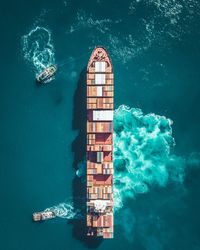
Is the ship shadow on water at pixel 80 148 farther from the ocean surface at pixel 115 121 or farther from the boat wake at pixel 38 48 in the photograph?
the boat wake at pixel 38 48

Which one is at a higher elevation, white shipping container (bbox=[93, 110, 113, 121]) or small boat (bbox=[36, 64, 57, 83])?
small boat (bbox=[36, 64, 57, 83])

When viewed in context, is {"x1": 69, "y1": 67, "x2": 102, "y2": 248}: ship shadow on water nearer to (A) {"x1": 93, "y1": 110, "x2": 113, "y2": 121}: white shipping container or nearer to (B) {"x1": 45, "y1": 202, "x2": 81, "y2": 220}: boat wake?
(B) {"x1": 45, "y1": 202, "x2": 81, "y2": 220}: boat wake

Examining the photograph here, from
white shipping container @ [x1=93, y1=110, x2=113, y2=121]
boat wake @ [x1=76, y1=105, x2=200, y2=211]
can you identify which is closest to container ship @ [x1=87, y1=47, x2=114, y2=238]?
white shipping container @ [x1=93, y1=110, x2=113, y2=121]

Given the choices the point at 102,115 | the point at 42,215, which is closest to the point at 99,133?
the point at 102,115

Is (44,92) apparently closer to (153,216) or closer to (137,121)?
(137,121)

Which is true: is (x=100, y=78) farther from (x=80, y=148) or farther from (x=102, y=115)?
(x=80, y=148)

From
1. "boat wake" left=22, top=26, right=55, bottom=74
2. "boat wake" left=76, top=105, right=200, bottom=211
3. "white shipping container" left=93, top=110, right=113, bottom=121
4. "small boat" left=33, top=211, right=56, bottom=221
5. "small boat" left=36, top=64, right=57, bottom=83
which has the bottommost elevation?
"small boat" left=33, top=211, right=56, bottom=221

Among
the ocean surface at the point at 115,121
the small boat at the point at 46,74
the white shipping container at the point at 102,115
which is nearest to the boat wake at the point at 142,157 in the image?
the ocean surface at the point at 115,121
